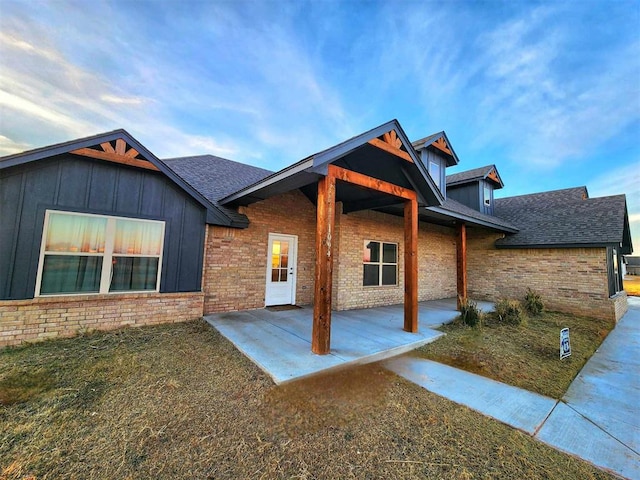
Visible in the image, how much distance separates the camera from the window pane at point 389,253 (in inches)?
359

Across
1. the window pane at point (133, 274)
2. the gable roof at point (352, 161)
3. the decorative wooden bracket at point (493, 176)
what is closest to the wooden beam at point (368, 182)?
the gable roof at point (352, 161)

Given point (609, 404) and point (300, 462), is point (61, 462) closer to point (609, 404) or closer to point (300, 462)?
point (300, 462)

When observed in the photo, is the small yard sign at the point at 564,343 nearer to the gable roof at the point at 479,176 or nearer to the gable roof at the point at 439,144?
the gable roof at the point at 439,144

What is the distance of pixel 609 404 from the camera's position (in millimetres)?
3205

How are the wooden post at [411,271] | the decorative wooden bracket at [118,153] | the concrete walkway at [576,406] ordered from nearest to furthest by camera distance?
the concrete walkway at [576,406] → the decorative wooden bracket at [118,153] → the wooden post at [411,271]

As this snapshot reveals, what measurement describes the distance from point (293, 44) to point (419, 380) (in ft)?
36.6

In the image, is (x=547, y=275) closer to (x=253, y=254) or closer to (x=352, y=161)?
(x=352, y=161)

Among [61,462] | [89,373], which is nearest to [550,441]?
[61,462]

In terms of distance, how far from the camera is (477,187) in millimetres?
13109

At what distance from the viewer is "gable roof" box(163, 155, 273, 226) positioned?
7.09m

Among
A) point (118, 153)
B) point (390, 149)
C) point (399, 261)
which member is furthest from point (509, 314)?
point (118, 153)

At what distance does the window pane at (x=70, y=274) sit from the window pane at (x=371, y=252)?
6.87 metres

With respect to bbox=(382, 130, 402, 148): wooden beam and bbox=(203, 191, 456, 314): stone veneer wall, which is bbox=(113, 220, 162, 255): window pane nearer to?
bbox=(203, 191, 456, 314): stone veneer wall

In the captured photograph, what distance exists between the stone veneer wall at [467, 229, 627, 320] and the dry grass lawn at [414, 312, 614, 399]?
1.84 m
